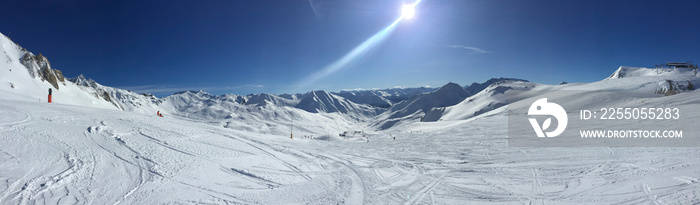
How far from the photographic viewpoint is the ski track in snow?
19.5 feet

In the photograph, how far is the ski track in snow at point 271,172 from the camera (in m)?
5.95

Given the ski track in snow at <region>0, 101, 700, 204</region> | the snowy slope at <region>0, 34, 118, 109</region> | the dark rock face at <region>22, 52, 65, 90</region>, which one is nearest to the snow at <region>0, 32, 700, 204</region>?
the ski track in snow at <region>0, 101, 700, 204</region>

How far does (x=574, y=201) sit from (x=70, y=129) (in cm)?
1743

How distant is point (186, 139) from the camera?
1113 cm

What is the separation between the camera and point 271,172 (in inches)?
342

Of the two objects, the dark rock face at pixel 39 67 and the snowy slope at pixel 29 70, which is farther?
the dark rock face at pixel 39 67

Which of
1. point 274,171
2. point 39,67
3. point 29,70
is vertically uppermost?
point 39,67

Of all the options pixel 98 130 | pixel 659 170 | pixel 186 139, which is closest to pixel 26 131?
pixel 98 130

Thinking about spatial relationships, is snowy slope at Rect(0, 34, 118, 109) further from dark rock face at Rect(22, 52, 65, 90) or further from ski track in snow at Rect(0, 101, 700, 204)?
ski track in snow at Rect(0, 101, 700, 204)

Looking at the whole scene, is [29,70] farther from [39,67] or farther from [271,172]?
[271,172]

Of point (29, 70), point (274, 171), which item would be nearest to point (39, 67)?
point (29, 70)

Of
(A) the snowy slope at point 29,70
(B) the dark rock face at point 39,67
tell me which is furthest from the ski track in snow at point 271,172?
(B) the dark rock face at point 39,67

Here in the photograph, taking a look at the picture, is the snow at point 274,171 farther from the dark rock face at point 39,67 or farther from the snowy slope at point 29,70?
Result: the dark rock face at point 39,67

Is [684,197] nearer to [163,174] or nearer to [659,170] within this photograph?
[659,170]
